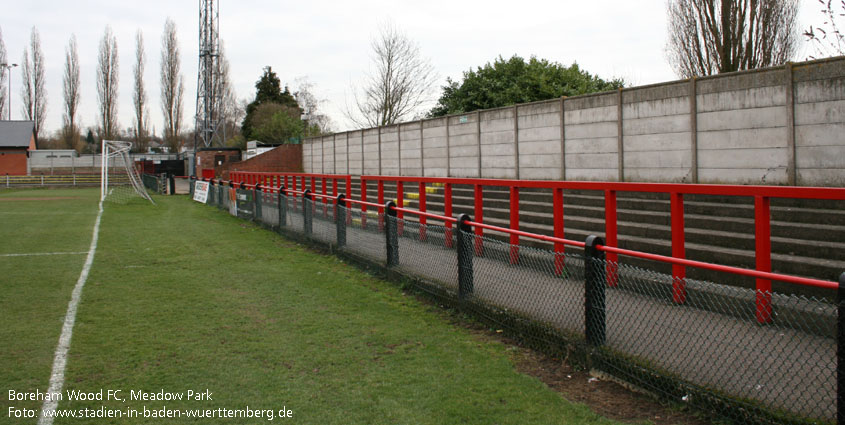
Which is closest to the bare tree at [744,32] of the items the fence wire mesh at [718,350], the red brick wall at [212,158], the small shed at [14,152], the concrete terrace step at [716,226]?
the concrete terrace step at [716,226]

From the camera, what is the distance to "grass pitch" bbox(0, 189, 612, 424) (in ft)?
13.5

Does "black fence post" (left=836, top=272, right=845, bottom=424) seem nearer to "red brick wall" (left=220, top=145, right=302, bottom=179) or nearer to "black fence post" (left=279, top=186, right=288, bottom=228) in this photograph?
"black fence post" (left=279, top=186, right=288, bottom=228)

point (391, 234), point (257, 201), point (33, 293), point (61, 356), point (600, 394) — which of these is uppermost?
point (257, 201)

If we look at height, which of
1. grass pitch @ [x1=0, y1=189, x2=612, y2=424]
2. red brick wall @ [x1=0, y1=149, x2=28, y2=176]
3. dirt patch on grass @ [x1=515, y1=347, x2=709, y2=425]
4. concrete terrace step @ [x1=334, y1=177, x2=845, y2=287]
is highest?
red brick wall @ [x1=0, y1=149, x2=28, y2=176]

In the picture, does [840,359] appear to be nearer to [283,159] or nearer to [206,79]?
[283,159]

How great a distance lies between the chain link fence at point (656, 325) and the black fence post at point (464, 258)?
1 cm

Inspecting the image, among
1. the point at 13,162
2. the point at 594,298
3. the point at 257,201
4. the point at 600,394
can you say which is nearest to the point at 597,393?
the point at 600,394

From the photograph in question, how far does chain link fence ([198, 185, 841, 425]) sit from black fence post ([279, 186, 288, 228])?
23.0 feet

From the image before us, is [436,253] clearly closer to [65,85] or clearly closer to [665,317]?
[665,317]

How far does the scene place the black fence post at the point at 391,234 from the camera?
8.30 m

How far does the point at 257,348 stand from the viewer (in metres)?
5.41

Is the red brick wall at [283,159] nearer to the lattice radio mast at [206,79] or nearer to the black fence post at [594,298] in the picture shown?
the lattice radio mast at [206,79]

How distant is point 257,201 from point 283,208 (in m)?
2.63

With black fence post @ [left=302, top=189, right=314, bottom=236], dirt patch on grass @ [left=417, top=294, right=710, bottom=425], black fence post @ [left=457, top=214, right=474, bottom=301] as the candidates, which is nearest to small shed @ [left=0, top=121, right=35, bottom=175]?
black fence post @ [left=302, top=189, right=314, bottom=236]
